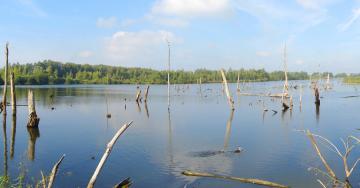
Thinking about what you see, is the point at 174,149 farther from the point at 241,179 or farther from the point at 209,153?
the point at 241,179

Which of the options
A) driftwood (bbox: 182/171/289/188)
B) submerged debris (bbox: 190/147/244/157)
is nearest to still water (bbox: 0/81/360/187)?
submerged debris (bbox: 190/147/244/157)

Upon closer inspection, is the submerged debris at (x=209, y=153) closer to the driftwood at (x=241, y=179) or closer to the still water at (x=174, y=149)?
the still water at (x=174, y=149)

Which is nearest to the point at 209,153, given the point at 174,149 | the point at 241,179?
the point at 174,149

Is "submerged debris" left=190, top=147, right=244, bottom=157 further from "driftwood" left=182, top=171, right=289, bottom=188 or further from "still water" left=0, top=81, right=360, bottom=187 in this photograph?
"driftwood" left=182, top=171, right=289, bottom=188

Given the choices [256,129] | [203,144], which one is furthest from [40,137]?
[256,129]

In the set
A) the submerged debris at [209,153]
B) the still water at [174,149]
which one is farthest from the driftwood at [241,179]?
the submerged debris at [209,153]

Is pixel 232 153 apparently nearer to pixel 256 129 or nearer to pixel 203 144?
pixel 203 144

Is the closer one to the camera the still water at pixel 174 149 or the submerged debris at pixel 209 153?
the still water at pixel 174 149

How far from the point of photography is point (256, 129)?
31.8 meters

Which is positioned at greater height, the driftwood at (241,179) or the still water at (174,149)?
the driftwood at (241,179)

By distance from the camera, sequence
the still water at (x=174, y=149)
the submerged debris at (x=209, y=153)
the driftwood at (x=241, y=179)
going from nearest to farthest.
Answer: the driftwood at (x=241, y=179) < the still water at (x=174, y=149) < the submerged debris at (x=209, y=153)

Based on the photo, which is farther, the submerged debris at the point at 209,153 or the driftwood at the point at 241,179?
the submerged debris at the point at 209,153

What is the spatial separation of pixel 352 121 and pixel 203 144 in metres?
19.3

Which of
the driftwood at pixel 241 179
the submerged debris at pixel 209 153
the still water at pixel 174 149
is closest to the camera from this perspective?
the driftwood at pixel 241 179
